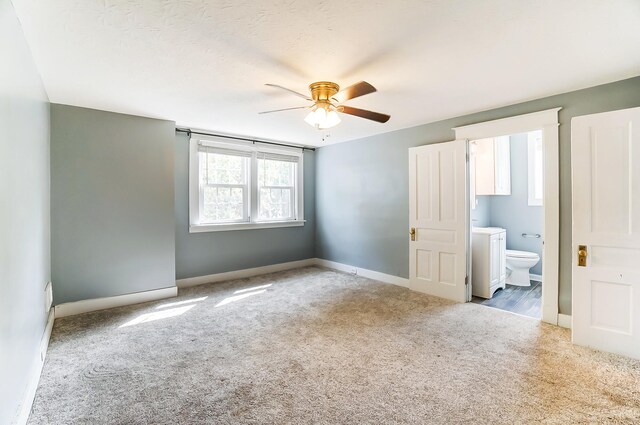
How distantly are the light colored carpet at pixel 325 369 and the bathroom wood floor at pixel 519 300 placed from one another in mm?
354

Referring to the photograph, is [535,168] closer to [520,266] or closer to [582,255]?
[520,266]

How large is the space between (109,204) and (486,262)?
4868 millimetres

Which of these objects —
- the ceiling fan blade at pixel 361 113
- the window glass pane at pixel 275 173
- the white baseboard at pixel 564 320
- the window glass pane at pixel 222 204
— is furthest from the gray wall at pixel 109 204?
the white baseboard at pixel 564 320

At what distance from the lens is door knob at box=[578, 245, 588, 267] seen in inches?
99.7

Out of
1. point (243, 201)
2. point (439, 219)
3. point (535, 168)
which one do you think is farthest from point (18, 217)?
point (535, 168)

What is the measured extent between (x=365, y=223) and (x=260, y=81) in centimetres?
299

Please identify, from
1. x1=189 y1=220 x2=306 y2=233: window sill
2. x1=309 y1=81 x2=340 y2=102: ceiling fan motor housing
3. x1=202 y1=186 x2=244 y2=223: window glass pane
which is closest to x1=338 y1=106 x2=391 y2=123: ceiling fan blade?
x1=309 y1=81 x2=340 y2=102: ceiling fan motor housing

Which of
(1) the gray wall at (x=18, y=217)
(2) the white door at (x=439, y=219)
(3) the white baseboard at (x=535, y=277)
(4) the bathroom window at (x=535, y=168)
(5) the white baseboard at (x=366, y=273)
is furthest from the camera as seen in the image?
(4) the bathroom window at (x=535, y=168)

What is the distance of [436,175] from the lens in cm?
393

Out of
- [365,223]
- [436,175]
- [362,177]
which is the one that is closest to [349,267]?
[365,223]

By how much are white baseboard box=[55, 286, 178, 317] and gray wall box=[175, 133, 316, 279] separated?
1.54 ft

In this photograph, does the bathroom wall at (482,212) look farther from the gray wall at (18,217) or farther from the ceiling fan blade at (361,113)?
the gray wall at (18,217)

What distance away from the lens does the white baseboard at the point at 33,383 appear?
5.41 ft

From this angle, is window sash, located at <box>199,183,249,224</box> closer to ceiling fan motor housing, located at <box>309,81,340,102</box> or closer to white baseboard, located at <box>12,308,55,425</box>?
white baseboard, located at <box>12,308,55,425</box>
